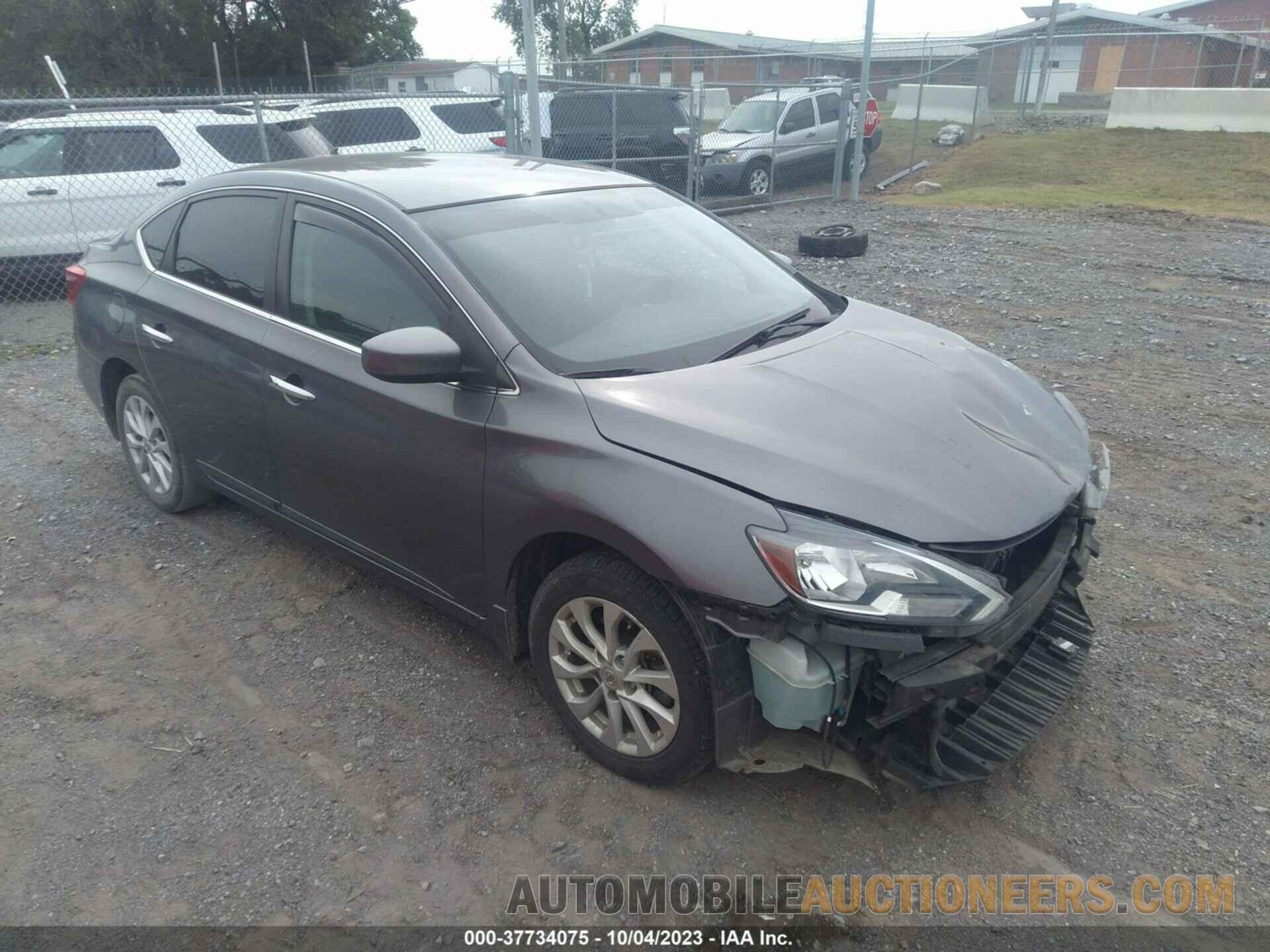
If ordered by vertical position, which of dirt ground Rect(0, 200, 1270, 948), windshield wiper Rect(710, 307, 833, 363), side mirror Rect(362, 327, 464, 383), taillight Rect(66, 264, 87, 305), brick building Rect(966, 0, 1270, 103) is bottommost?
dirt ground Rect(0, 200, 1270, 948)

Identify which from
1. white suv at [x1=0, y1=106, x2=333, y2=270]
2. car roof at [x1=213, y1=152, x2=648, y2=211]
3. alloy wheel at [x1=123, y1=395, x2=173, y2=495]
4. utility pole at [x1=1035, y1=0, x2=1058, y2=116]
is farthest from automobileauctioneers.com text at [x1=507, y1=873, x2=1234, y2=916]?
utility pole at [x1=1035, y1=0, x2=1058, y2=116]

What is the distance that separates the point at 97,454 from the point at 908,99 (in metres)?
26.3

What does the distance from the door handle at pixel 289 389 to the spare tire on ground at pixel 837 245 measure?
26.9ft

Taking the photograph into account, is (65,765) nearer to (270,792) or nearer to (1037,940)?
(270,792)

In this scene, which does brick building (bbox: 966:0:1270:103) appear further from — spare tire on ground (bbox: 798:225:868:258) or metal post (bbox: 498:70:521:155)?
metal post (bbox: 498:70:521:155)

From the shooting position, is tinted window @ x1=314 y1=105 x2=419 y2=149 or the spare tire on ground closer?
the spare tire on ground

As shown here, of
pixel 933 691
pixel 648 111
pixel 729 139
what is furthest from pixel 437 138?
pixel 933 691

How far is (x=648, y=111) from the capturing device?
13.4 meters

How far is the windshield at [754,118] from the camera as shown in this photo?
16.1 meters

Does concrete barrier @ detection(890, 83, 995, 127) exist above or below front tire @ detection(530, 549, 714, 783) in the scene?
above

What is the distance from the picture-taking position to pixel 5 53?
91.2ft

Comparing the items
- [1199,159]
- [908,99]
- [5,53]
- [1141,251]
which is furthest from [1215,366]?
[5,53]

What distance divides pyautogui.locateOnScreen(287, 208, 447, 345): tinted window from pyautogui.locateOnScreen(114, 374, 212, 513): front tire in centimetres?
136

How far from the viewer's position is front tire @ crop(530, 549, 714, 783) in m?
2.61
